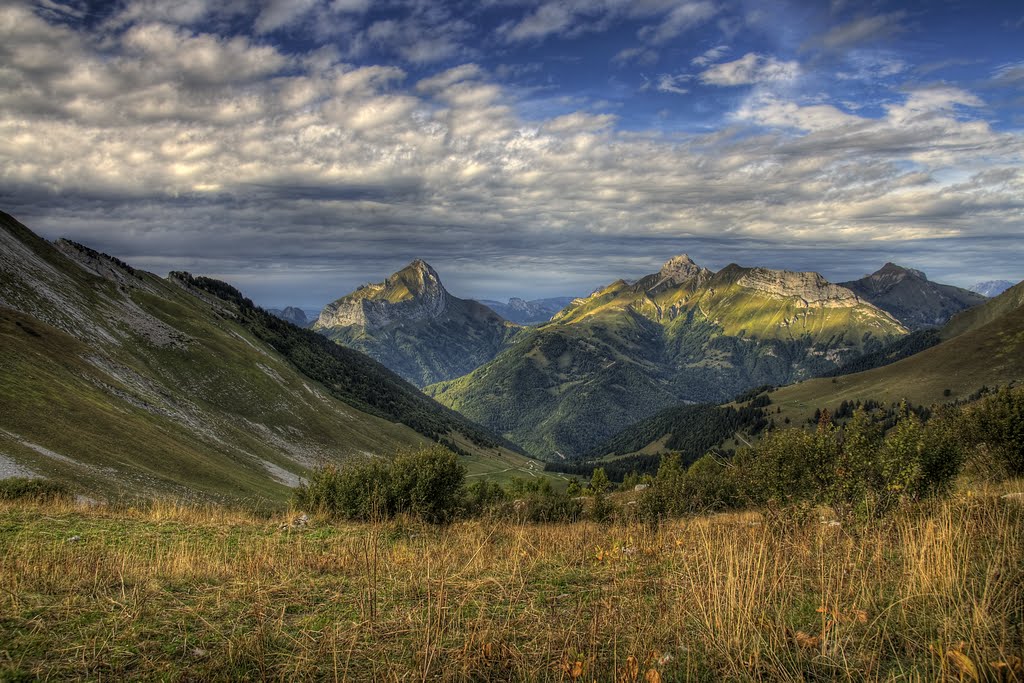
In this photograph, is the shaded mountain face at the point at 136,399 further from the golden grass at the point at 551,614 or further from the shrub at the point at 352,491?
the golden grass at the point at 551,614

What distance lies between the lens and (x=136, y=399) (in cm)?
6531

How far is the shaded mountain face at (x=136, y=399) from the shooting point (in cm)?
4041

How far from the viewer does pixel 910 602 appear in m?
7.30

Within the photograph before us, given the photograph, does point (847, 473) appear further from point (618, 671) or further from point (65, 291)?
point (65, 291)

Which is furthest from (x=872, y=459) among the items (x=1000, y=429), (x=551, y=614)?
(x=551, y=614)

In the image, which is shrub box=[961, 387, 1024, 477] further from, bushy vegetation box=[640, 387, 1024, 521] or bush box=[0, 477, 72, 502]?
bush box=[0, 477, 72, 502]

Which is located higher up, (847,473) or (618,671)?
(618,671)

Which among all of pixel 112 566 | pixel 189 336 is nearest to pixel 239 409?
pixel 189 336

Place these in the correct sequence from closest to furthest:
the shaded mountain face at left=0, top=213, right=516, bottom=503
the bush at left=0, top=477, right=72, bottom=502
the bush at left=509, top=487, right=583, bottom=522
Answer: the bush at left=0, top=477, right=72, bottom=502 → the bush at left=509, top=487, right=583, bottom=522 → the shaded mountain face at left=0, top=213, right=516, bottom=503

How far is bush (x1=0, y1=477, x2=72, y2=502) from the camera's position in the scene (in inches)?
871

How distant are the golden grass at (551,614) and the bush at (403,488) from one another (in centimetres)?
1167

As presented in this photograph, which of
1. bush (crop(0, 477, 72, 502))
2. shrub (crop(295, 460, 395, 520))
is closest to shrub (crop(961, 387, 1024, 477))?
shrub (crop(295, 460, 395, 520))

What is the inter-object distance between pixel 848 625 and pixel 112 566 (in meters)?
12.6

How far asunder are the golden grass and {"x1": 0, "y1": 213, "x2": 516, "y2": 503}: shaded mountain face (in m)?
19.4
